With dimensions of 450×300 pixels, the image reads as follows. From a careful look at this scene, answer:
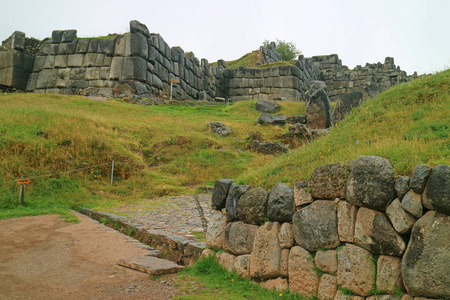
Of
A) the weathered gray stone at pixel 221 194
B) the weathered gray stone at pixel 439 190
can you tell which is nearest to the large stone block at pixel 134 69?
the weathered gray stone at pixel 221 194

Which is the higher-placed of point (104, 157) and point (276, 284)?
point (104, 157)

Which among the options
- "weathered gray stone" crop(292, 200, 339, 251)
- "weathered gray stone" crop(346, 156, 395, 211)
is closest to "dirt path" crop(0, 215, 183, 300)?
"weathered gray stone" crop(292, 200, 339, 251)

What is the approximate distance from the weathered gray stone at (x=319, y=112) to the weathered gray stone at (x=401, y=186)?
1629 cm

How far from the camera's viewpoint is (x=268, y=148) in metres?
18.2

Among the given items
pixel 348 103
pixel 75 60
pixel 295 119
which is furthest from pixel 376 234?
pixel 75 60

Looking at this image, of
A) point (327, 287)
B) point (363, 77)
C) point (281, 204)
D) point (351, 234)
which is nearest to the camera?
point (351, 234)

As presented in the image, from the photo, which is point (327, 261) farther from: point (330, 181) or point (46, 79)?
point (46, 79)

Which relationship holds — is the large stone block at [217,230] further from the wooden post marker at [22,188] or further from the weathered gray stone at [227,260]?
the wooden post marker at [22,188]

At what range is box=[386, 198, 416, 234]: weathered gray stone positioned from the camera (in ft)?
12.6

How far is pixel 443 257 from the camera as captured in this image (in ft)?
11.6

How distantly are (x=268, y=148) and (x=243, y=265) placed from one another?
42.0ft

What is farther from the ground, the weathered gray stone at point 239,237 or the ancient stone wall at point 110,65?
the ancient stone wall at point 110,65

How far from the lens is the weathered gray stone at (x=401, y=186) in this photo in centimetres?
388

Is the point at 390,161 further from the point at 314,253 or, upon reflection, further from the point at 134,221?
the point at 134,221
